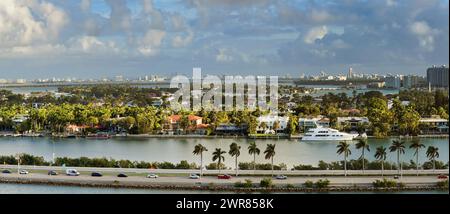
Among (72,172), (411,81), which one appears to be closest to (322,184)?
(72,172)

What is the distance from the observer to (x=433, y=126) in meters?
11.3

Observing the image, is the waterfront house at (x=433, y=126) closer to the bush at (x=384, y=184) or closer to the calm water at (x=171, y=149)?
the calm water at (x=171, y=149)

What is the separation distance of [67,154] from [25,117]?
4976 millimetres

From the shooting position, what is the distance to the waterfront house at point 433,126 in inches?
437

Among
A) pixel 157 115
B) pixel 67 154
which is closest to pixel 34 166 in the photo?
pixel 67 154

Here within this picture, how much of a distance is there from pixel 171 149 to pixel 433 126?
5.16m

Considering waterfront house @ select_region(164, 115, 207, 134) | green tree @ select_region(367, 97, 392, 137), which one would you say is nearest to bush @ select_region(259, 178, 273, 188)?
green tree @ select_region(367, 97, 392, 137)

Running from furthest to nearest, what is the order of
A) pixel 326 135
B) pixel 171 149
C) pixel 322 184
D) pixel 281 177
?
pixel 326 135, pixel 171 149, pixel 281 177, pixel 322 184

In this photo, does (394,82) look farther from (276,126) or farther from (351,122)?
(276,126)

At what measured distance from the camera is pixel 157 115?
1263 centimetres

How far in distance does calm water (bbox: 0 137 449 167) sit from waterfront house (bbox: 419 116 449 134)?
0.78 m

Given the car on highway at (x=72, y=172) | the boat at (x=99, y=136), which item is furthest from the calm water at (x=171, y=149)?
the car on highway at (x=72, y=172)

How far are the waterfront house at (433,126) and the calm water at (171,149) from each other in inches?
30.6
